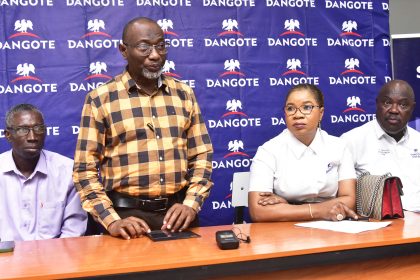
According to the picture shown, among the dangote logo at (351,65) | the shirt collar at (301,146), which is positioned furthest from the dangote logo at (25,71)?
the dangote logo at (351,65)

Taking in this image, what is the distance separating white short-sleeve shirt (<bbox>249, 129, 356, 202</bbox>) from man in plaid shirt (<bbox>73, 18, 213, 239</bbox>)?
0.35 metres

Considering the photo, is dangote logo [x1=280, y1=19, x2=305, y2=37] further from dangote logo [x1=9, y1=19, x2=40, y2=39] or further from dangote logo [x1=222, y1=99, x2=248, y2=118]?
dangote logo [x1=9, y1=19, x2=40, y2=39]

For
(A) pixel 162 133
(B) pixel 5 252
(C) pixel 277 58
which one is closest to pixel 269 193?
(A) pixel 162 133

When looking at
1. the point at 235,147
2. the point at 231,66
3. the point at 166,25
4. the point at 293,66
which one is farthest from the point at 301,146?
the point at 166,25

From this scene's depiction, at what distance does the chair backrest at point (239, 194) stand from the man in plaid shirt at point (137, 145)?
3.06 feet

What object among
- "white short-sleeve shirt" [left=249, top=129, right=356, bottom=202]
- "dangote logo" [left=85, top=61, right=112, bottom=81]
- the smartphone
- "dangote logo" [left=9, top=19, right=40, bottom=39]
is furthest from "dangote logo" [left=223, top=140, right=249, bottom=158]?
the smartphone

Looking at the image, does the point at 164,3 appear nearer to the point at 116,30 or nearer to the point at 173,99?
the point at 116,30

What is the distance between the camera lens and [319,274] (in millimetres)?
1890

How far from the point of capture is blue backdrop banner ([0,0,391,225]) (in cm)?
Result: 346

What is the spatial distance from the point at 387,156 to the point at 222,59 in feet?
4.57

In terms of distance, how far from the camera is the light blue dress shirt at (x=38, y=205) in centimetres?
284

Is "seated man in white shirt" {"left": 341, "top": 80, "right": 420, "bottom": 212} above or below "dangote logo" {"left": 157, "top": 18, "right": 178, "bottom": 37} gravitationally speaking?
below

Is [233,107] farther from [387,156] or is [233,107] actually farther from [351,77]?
[387,156]

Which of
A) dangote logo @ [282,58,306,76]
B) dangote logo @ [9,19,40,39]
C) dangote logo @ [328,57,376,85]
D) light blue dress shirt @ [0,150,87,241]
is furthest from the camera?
dangote logo @ [328,57,376,85]
